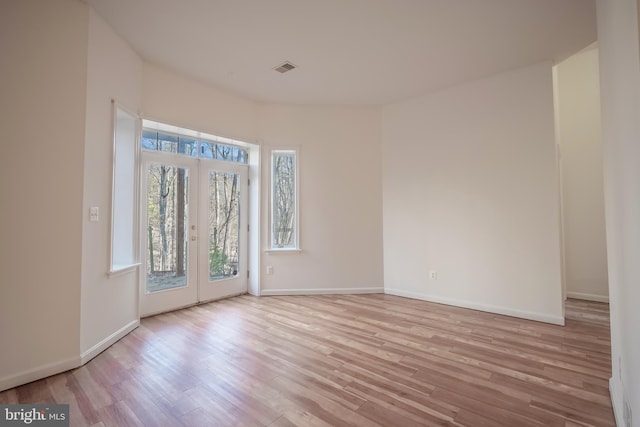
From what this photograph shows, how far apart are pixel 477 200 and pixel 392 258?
62.2 inches

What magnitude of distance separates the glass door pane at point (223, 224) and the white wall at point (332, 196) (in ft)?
1.71

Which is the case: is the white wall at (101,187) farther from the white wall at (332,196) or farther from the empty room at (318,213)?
the white wall at (332,196)

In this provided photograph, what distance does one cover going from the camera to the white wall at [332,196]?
4.84 m

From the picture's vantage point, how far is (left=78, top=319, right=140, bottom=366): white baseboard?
8.36 feet

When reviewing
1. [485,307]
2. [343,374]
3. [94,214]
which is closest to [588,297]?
[485,307]

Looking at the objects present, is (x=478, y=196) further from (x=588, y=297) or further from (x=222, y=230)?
(x=222, y=230)

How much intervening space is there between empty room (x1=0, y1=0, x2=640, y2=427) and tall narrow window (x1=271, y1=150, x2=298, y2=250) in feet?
0.12

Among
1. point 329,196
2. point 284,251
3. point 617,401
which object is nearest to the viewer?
point 617,401

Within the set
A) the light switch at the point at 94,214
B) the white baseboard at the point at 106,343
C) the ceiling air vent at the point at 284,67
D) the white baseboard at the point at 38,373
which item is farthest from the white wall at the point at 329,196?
the white baseboard at the point at 38,373

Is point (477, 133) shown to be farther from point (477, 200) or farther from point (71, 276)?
point (71, 276)

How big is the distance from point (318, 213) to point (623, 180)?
3780mm

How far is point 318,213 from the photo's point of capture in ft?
16.0

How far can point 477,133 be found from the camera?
4035 mm

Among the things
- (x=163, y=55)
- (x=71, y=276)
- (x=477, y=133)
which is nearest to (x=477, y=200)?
(x=477, y=133)
